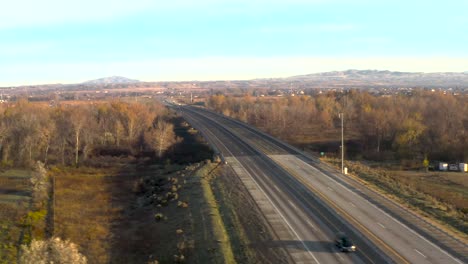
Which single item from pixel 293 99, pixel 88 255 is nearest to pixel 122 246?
pixel 88 255

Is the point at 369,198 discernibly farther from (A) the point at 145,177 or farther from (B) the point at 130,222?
(A) the point at 145,177

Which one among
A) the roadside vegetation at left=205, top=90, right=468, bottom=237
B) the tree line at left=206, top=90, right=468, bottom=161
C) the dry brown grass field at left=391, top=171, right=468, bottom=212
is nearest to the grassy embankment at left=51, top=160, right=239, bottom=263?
the roadside vegetation at left=205, top=90, right=468, bottom=237

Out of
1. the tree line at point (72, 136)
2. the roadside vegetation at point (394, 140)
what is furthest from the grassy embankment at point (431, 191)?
the tree line at point (72, 136)

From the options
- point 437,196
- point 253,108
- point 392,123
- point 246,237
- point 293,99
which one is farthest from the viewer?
point 293,99

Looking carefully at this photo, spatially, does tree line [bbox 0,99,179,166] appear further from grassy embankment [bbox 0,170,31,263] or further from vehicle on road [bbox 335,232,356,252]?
vehicle on road [bbox 335,232,356,252]

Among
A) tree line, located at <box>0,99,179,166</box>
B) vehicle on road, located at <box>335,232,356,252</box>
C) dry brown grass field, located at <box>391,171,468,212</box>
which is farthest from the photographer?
tree line, located at <box>0,99,179,166</box>

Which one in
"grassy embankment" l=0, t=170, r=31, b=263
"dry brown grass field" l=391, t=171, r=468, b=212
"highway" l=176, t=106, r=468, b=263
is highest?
"highway" l=176, t=106, r=468, b=263
